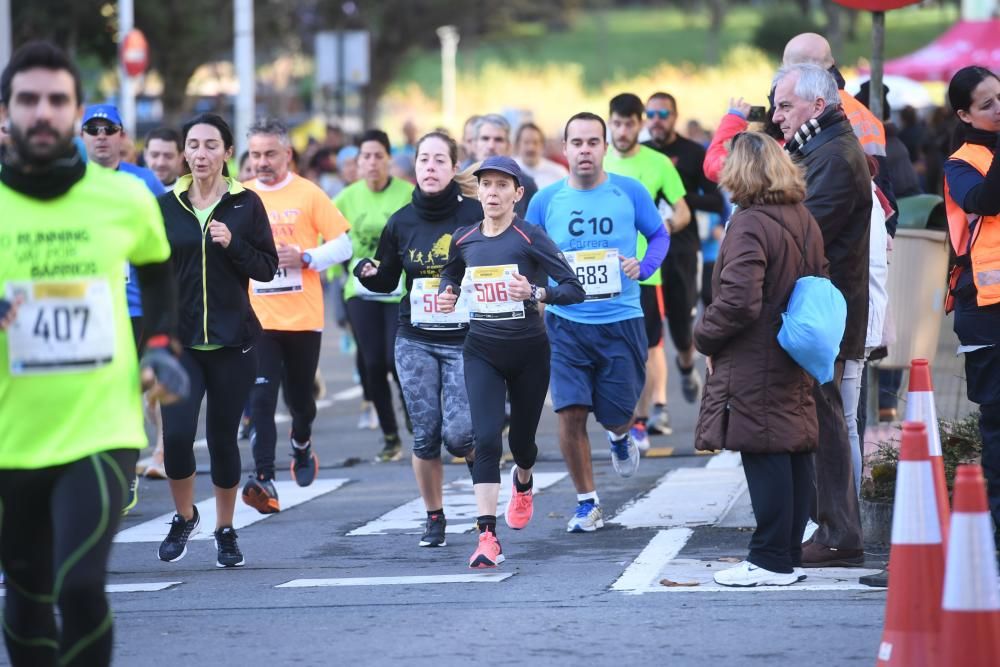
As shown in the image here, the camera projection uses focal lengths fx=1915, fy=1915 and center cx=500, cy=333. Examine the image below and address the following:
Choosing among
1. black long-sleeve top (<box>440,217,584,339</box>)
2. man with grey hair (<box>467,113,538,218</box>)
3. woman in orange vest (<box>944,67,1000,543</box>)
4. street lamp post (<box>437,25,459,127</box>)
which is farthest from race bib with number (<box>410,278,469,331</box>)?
street lamp post (<box>437,25,459,127</box>)

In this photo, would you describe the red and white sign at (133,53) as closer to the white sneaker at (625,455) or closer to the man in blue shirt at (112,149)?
the man in blue shirt at (112,149)

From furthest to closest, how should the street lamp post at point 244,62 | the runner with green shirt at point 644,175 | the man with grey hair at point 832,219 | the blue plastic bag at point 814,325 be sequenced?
the street lamp post at point 244,62
the runner with green shirt at point 644,175
the man with grey hair at point 832,219
the blue plastic bag at point 814,325

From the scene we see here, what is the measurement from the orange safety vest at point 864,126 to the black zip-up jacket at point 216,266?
2.73 m

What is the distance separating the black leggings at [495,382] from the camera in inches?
337

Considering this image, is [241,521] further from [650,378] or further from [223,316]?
[650,378]

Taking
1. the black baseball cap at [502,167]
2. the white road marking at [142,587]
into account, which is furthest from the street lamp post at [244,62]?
the white road marking at [142,587]

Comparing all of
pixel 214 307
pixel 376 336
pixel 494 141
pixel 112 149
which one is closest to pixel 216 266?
pixel 214 307

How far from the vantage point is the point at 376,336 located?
12.2 meters

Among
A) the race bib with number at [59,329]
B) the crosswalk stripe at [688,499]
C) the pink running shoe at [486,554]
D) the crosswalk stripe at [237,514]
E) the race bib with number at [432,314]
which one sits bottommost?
the crosswalk stripe at [237,514]

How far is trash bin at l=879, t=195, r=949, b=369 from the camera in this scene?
9.51m

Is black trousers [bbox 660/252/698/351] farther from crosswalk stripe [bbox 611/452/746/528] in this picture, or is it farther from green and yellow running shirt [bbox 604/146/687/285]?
crosswalk stripe [bbox 611/452/746/528]

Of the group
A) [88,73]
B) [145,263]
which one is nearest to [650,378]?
[145,263]

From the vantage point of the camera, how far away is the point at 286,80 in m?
60.7

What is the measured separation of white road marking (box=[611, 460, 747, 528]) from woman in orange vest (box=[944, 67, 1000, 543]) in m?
1.89
